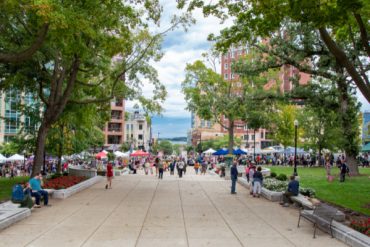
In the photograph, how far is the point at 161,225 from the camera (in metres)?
12.4

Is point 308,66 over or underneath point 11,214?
over

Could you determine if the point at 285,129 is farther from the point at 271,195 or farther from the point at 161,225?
the point at 161,225

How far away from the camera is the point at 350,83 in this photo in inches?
1221

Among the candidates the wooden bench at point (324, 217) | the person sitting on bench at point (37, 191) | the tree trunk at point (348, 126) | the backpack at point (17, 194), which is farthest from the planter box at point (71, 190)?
the tree trunk at point (348, 126)

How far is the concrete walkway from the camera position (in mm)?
10258

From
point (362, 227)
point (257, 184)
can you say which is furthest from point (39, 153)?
point (362, 227)

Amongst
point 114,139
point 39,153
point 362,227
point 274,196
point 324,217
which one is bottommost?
point 274,196

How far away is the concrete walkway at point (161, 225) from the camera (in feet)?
33.7

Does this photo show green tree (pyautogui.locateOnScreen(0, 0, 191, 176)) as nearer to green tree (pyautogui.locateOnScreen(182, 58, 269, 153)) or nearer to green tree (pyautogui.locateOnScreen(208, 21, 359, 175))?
green tree (pyautogui.locateOnScreen(208, 21, 359, 175))

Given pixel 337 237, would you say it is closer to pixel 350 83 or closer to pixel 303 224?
pixel 303 224

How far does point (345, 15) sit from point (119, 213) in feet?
31.4

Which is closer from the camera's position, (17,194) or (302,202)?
(17,194)

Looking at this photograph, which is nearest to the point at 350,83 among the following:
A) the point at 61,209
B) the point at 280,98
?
the point at 280,98

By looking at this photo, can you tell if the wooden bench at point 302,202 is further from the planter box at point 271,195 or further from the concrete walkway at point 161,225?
the planter box at point 271,195
